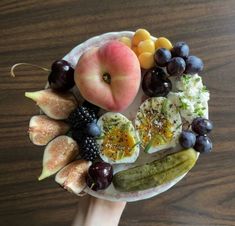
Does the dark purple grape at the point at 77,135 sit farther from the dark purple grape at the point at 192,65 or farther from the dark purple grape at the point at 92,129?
the dark purple grape at the point at 192,65

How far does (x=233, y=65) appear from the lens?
111 cm

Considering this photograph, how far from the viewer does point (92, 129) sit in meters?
0.87

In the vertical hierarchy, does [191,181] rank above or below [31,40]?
below

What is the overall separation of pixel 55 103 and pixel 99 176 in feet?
0.54

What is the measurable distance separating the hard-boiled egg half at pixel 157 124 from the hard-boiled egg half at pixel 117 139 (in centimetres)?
2

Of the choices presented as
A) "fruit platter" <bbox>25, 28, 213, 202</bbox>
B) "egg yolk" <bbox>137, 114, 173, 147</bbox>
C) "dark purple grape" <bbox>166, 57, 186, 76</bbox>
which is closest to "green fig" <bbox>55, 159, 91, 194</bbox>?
"fruit platter" <bbox>25, 28, 213, 202</bbox>

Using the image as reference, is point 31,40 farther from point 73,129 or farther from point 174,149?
point 174,149

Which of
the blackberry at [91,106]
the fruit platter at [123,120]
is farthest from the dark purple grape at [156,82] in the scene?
the blackberry at [91,106]

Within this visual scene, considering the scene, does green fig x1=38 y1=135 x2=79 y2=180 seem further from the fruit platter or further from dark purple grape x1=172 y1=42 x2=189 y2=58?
dark purple grape x1=172 y1=42 x2=189 y2=58

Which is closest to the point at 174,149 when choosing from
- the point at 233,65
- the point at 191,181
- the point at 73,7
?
the point at 191,181

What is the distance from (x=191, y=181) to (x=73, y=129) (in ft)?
1.14

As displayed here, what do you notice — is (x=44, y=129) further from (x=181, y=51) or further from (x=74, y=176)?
(x=181, y=51)

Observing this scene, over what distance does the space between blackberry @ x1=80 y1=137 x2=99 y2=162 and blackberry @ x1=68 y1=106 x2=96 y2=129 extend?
0.03 metres

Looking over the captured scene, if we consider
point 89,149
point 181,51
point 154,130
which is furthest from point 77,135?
point 181,51
